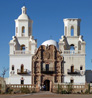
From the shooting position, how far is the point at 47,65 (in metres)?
69.8

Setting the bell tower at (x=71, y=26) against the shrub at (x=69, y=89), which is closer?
the shrub at (x=69, y=89)

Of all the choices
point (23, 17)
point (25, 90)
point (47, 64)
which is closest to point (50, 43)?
point (47, 64)

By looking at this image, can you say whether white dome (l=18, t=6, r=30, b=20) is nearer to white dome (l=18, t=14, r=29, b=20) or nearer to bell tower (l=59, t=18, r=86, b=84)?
white dome (l=18, t=14, r=29, b=20)

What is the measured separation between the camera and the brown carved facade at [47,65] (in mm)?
69188

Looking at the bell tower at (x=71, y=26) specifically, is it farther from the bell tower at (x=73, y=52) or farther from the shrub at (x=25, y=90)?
the shrub at (x=25, y=90)

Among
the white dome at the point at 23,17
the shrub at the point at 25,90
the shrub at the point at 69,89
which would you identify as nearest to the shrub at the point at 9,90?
the shrub at the point at 25,90

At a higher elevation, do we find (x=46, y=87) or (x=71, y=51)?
(x=71, y=51)

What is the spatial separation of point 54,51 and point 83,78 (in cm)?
746

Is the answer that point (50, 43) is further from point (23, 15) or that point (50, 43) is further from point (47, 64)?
point (23, 15)

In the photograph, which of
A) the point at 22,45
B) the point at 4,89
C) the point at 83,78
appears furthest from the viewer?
the point at 22,45

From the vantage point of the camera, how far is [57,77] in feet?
228

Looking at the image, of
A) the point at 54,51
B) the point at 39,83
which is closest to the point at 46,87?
the point at 39,83

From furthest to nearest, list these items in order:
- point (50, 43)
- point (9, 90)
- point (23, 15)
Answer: point (23, 15) < point (50, 43) < point (9, 90)

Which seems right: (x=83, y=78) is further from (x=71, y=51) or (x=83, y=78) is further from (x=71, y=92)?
(x=71, y=92)
